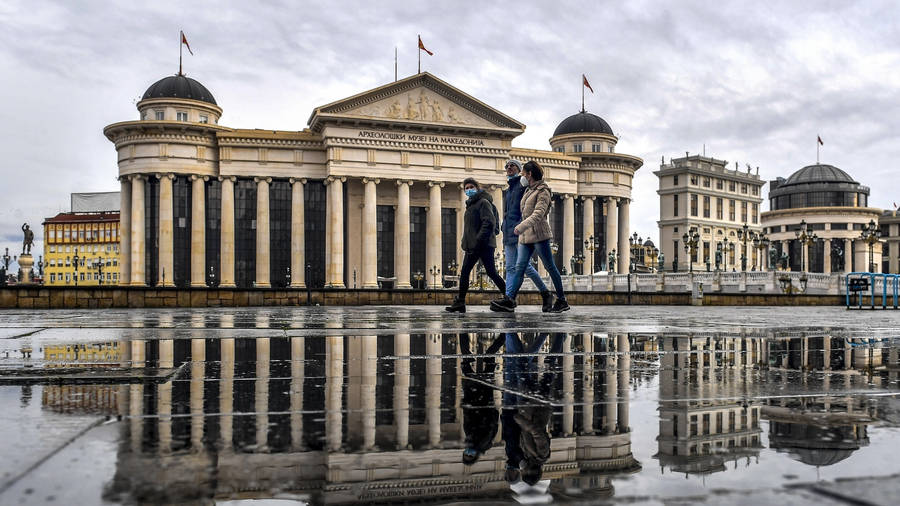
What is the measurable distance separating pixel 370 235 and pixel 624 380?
6679 centimetres

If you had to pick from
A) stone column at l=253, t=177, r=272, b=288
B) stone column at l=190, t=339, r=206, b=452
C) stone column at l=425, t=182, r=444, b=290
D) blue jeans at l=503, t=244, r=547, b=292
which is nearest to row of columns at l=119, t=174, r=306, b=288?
stone column at l=253, t=177, r=272, b=288

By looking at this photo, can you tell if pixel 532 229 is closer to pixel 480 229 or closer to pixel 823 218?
pixel 480 229

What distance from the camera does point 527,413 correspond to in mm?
2932

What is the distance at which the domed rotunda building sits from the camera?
378ft

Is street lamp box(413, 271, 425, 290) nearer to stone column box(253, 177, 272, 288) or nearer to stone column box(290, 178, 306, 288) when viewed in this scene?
stone column box(290, 178, 306, 288)

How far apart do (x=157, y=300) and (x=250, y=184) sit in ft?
173

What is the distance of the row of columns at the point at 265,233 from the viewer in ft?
227

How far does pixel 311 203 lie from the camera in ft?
238

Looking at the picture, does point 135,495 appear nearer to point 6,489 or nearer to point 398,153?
point 6,489

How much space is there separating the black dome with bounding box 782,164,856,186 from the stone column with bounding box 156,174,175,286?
9676cm

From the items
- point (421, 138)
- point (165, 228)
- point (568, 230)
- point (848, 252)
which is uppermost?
point (421, 138)

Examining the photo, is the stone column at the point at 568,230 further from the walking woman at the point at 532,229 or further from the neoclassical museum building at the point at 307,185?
the walking woman at the point at 532,229

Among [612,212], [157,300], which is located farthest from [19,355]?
[612,212]

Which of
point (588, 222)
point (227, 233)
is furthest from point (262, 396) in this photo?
point (588, 222)
